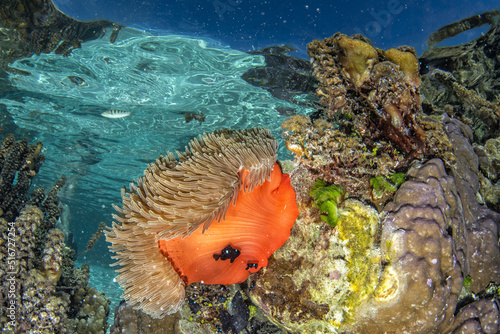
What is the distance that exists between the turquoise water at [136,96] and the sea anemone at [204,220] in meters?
6.24

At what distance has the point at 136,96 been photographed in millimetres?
10938

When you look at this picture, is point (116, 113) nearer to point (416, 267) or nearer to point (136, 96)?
point (136, 96)

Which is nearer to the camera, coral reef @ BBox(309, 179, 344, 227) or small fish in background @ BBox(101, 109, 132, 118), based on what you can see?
coral reef @ BBox(309, 179, 344, 227)

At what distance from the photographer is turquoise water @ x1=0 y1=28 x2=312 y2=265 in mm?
8398

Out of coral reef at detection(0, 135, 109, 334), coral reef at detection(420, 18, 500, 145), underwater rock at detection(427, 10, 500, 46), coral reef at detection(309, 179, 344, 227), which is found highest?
underwater rock at detection(427, 10, 500, 46)

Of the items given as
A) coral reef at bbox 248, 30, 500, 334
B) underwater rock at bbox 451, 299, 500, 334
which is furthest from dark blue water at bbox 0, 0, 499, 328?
underwater rock at bbox 451, 299, 500, 334

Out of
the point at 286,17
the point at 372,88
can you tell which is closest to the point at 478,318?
the point at 372,88

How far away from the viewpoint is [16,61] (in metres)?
9.17

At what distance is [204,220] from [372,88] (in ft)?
7.83

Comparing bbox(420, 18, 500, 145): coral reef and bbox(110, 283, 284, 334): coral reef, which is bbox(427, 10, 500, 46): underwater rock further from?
bbox(110, 283, 284, 334): coral reef

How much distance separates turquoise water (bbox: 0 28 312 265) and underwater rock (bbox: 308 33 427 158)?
575 cm

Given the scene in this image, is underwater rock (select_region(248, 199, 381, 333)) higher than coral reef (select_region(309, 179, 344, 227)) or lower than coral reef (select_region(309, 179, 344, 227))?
lower

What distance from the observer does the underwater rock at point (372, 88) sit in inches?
112

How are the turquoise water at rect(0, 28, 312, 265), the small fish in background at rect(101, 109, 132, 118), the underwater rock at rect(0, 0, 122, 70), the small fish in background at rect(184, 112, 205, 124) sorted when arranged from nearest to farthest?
the underwater rock at rect(0, 0, 122, 70)
the turquoise water at rect(0, 28, 312, 265)
the small fish in background at rect(184, 112, 205, 124)
the small fish in background at rect(101, 109, 132, 118)
